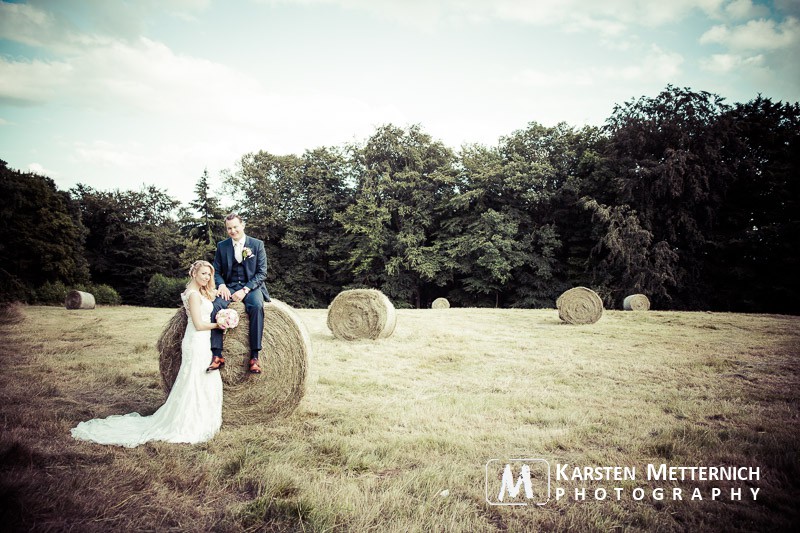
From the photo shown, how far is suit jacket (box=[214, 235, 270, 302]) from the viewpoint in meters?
5.19

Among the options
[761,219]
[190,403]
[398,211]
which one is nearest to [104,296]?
[398,211]

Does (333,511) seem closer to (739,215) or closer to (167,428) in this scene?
(167,428)

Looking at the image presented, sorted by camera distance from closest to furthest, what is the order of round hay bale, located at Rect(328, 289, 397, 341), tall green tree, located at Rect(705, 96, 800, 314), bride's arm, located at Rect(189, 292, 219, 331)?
1. bride's arm, located at Rect(189, 292, 219, 331)
2. round hay bale, located at Rect(328, 289, 397, 341)
3. tall green tree, located at Rect(705, 96, 800, 314)

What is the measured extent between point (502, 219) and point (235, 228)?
26208 millimetres

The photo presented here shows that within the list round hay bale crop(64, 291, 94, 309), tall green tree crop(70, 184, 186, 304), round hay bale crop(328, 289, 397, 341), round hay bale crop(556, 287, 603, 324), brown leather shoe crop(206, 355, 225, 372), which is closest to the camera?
brown leather shoe crop(206, 355, 225, 372)

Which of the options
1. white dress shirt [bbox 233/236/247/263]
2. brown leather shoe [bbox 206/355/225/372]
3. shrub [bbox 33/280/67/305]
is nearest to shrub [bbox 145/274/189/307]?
shrub [bbox 33/280/67/305]

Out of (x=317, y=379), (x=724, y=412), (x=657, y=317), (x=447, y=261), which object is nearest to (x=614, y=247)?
(x=657, y=317)

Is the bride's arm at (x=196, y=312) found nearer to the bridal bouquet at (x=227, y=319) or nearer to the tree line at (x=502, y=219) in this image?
A: the bridal bouquet at (x=227, y=319)

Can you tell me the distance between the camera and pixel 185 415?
4.27m

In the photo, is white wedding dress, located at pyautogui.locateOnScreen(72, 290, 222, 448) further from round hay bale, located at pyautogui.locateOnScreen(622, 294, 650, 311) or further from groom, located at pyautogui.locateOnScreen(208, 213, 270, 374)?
round hay bale, located at pyautogui.locateOnScreen(622, 294, 650, 311)

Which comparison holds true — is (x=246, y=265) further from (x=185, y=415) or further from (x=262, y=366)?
(x=185, y=415)

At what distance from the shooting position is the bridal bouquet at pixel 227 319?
4.58 metres

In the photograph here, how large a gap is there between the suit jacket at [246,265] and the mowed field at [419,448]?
1.84 meters

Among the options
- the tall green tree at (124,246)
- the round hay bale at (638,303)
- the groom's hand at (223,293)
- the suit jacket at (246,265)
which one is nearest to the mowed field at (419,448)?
the groom's hand at (223,293)
